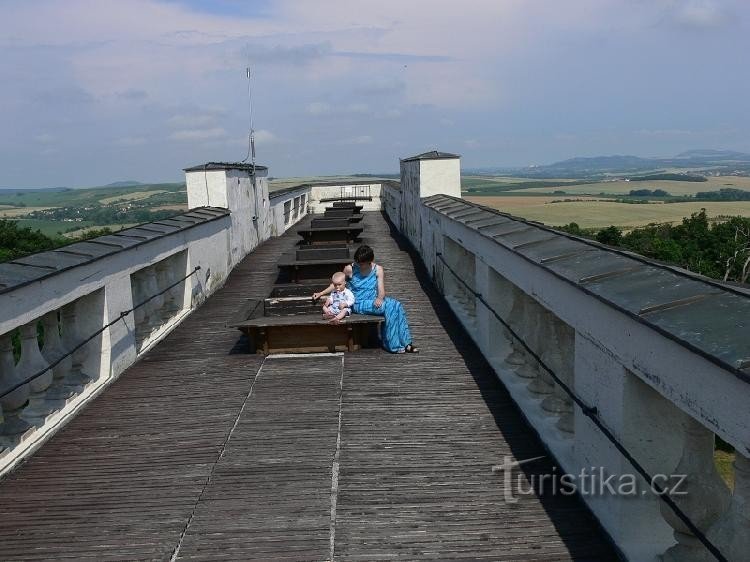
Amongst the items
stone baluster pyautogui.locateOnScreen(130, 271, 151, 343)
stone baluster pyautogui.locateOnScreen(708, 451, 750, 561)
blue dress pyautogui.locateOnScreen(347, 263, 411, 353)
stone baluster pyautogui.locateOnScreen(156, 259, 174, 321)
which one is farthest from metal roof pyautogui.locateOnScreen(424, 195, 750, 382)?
stone baluster pyautogui.locateOnScreen(156, 259, 174, 321)

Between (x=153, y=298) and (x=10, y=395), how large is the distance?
4.16 m

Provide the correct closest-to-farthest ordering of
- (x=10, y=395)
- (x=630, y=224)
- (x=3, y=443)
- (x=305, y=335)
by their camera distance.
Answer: (x=3, y=443), (x=10, y=395), (x=305, y=335), (x=630, y=224)

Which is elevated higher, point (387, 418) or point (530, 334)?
point (530, 334)

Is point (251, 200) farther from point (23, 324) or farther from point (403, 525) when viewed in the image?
point (403, 525)

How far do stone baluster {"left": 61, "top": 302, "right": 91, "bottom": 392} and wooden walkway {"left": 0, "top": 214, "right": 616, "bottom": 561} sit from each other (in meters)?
0.34

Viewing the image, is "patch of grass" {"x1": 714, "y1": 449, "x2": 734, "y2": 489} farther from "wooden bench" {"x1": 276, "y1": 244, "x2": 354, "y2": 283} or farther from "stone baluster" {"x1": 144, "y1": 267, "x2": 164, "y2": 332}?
"stone baluster" {"x1": 144, "y1": 267, "x2": 164, "y2": 332}

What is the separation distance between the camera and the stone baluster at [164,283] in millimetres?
11234

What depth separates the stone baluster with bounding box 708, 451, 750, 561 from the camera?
338cm

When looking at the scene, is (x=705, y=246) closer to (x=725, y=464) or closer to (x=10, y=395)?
(x=725, y=464)

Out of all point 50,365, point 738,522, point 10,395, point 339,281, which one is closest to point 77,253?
point 50,365

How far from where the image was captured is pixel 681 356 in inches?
145

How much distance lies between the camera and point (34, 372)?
6777mm

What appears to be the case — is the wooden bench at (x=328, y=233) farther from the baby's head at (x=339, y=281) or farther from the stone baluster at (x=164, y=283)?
the baby's head at (x=339, y=281)

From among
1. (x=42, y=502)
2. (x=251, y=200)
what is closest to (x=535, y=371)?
Answer: (x=42, y=502)
